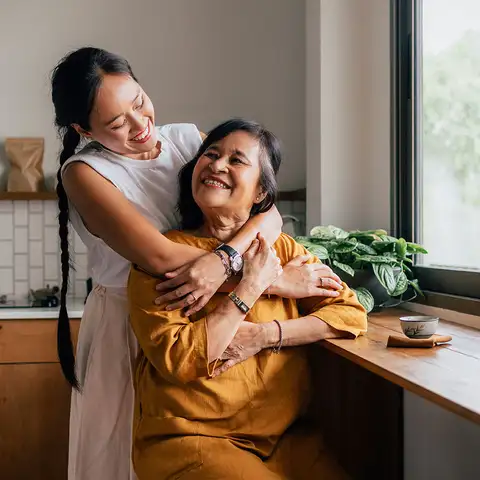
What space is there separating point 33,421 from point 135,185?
1.52m

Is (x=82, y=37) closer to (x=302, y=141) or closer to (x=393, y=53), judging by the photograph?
(x=302, y=141)

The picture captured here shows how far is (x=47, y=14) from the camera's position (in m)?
3.33

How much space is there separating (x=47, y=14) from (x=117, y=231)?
207cm

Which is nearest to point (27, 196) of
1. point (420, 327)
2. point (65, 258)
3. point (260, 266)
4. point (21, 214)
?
point (21, 214)

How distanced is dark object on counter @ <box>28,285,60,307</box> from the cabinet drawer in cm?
22

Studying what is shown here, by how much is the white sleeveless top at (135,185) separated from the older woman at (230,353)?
6 cm

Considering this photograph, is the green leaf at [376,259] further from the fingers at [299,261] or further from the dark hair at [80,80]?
the dark hair at [80,80]

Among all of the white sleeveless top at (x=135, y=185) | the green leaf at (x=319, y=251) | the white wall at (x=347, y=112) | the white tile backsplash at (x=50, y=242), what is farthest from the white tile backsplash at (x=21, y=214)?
the green leaf at (x=319, y=251)

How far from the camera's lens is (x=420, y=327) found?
1.71 metres

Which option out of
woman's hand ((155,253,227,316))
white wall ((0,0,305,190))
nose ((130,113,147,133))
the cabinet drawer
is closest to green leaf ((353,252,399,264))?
woman's hand ((155,253,227,316))

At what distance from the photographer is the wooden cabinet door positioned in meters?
2.89

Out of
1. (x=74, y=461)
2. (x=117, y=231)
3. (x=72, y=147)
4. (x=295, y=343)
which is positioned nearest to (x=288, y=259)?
(x=295, y=343)

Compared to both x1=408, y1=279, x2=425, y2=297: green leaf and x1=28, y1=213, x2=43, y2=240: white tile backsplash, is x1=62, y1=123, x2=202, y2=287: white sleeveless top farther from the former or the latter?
x1=28, y1=213, x2=43, y2=240: white tile backsplash

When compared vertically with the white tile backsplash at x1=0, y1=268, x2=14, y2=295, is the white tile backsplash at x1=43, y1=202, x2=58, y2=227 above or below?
above
